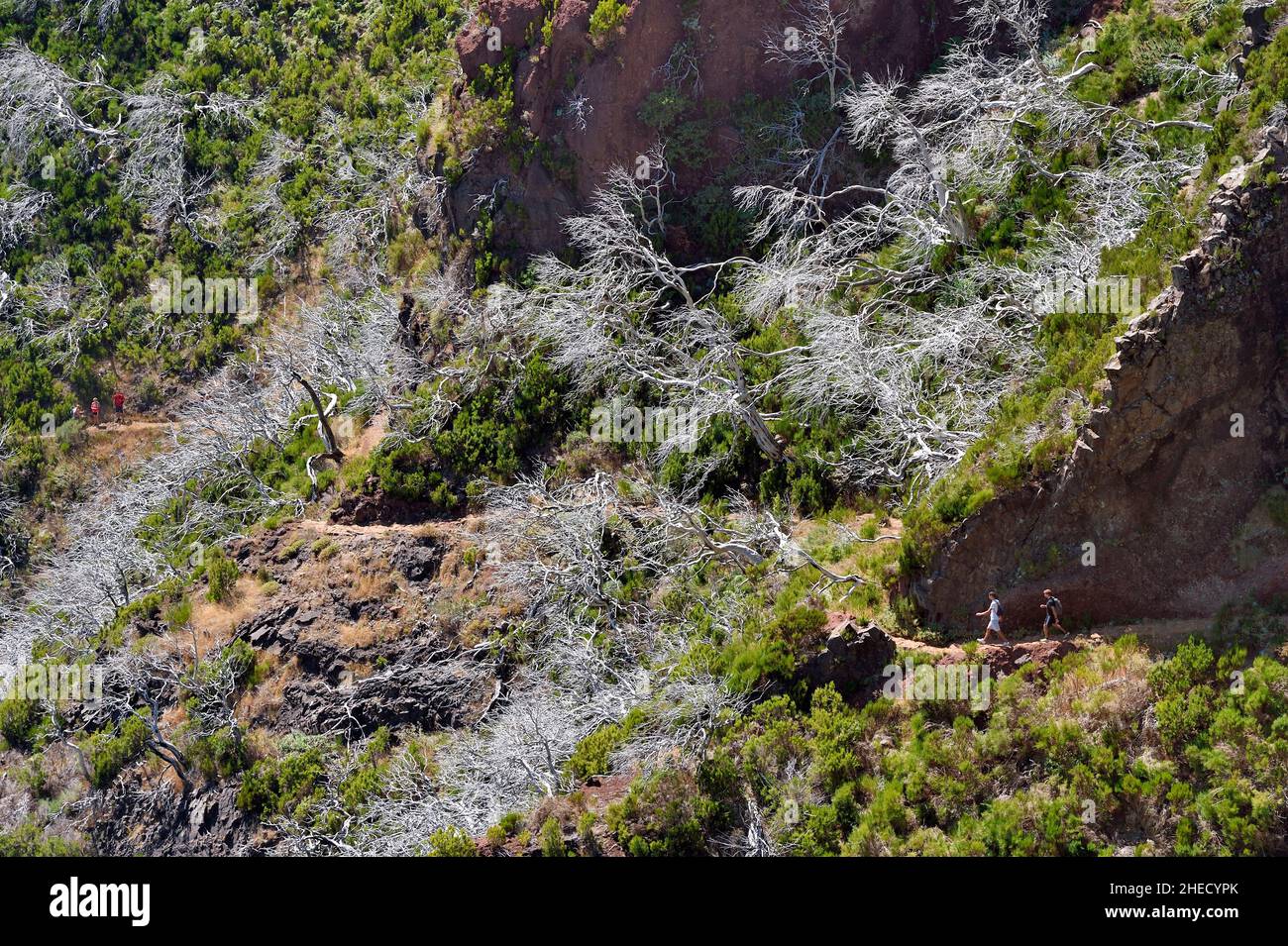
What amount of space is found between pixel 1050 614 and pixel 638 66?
1442 centimetres

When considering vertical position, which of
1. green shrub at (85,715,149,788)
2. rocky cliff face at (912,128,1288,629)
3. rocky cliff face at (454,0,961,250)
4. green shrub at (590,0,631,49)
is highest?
green shrub at (590,0,631,49)

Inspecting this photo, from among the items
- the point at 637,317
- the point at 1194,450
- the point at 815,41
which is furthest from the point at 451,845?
the point at 815,41

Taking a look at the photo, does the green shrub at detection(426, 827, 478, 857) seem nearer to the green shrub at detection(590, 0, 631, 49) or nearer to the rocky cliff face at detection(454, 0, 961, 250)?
the rocky cliff face at detection(454, 0, 961, 250)

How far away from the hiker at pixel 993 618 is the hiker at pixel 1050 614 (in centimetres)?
53

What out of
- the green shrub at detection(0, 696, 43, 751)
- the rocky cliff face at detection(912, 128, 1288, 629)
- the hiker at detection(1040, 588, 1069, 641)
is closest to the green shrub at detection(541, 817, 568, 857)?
the hiker at detection(1040, 588, 1069, 641)

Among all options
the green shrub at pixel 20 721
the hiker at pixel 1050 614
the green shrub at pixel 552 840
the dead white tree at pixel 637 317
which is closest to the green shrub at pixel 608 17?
the dead white tree at pixel 637 317

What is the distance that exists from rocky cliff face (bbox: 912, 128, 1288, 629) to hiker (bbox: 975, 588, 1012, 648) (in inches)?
→ 21.9

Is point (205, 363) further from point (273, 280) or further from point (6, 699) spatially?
point (6, 699)

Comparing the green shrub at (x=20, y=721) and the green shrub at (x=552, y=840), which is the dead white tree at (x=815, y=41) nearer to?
the green shrub at (x=552, y=840)

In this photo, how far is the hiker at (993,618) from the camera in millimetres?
20344

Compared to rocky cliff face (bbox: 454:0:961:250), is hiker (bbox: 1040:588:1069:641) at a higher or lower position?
lower

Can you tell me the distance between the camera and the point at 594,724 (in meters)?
23.3

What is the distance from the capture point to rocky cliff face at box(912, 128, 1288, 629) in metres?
20.0

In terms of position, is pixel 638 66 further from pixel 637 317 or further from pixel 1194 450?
pixel 1194 450
